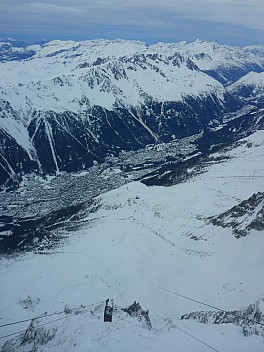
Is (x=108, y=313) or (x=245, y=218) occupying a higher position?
(x=245, y=218)

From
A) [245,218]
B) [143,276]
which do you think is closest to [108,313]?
[143,276]

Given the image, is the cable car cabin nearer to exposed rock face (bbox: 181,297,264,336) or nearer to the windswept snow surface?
the windswept snow surface

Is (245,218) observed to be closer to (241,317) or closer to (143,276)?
(143,276)

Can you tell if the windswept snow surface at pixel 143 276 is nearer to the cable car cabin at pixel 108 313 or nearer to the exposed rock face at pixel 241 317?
the cable car cabin at pixel 108 313

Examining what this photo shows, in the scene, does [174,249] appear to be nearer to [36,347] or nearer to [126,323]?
[126,323]

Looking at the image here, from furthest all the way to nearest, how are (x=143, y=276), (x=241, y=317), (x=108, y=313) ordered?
(x=143, y=276) < (x=108, y=313) < (x=241, y=317)

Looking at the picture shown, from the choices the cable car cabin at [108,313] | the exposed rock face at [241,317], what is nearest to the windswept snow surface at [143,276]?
the cable car cabin at [108,313]

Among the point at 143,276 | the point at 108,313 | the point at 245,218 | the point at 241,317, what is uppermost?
the point at 245,218

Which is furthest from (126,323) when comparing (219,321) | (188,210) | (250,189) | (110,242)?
(250,189)

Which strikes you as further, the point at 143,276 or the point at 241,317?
the point at 143,276
